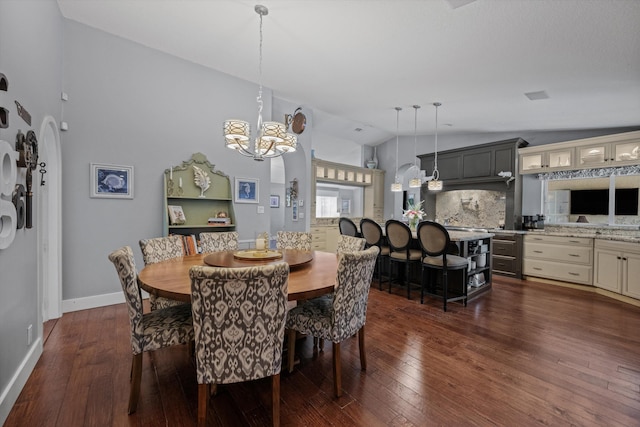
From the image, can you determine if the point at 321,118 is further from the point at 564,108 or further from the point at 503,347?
the point at 503,347

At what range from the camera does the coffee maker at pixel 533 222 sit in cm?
503

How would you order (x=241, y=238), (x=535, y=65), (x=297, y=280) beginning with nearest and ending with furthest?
(x=297, y=280) < (x=535, y=65) < (x=241, y=238)

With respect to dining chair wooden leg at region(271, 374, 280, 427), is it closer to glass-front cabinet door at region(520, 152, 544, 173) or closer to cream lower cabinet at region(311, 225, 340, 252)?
cream lower cabinet at region(311, 225, 340, 252)

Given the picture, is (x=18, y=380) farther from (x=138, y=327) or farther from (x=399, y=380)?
(x=399, y=380)

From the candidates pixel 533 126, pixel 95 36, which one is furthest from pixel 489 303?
pixel 95 36

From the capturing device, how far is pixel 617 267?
374cm

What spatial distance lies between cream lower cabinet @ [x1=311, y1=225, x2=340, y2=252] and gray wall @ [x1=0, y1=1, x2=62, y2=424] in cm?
490

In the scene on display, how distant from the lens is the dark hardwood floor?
1.61 metres

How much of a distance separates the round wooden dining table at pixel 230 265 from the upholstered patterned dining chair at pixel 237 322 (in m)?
0.19

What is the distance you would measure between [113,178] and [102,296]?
4.58 ft

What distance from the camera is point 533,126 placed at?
16.3 ft

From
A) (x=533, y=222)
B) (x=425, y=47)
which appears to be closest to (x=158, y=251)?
(x=425, y=47)

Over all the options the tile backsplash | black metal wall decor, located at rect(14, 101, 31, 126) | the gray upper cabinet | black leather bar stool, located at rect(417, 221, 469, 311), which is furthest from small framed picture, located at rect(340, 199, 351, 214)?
black metal wall decor, located at rect(14, 101, 31, 126)

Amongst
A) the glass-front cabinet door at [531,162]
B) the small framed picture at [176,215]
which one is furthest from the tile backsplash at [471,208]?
the small framed picture at [176,215]
